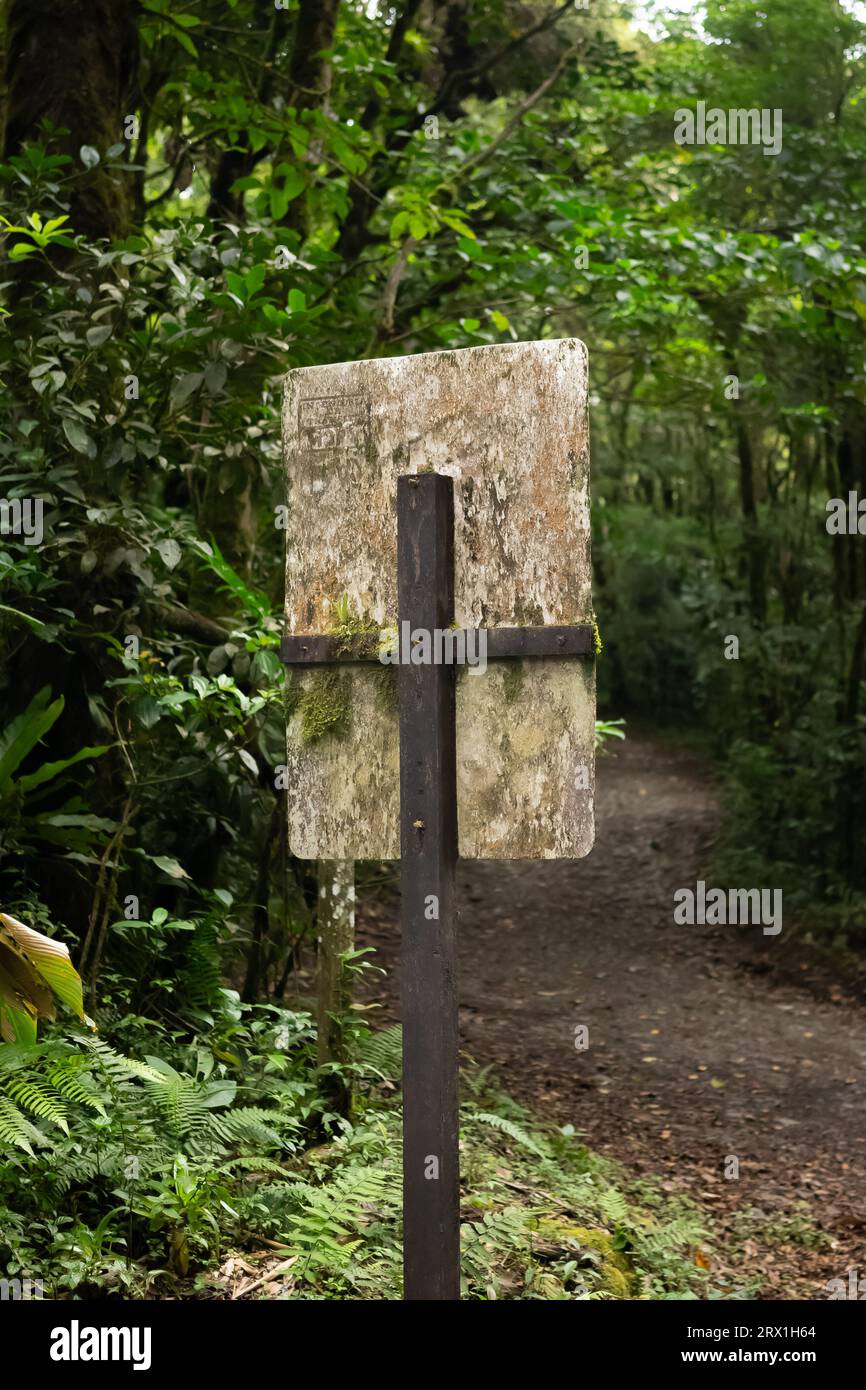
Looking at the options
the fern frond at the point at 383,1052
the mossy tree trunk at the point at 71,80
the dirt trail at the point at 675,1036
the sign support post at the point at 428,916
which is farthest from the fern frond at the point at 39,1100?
the mossy tree trunk at the point at 71,80

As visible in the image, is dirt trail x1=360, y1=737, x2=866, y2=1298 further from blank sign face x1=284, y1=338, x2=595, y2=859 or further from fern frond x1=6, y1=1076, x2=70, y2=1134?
blank sign face x1=284, y1=338, x2=595, y2=859

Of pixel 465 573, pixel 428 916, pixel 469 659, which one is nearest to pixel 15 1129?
pixel 428 916

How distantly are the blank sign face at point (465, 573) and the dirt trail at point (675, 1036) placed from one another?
3709mm

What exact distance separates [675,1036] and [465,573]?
756cm

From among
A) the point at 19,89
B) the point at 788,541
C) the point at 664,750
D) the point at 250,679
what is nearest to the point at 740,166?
the point at 788,541

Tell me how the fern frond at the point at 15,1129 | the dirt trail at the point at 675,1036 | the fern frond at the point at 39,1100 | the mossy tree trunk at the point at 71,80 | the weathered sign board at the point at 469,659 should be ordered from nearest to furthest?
the weathered sign board at the point at 469,659
the fern frond at the point at 15,1129
the fern frond at the point at 39,1100
the mossy tree trunk at the point at 71,80
the dirt trail at the point at 675,1036

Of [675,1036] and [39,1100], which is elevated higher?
[39,1100]

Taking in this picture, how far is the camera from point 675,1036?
932cm

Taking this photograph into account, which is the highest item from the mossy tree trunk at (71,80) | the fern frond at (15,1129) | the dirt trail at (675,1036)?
the mossy tree trunk at (71,80)

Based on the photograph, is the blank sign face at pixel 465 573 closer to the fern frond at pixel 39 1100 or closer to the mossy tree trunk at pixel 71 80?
the fern frond at pixel 39 1100

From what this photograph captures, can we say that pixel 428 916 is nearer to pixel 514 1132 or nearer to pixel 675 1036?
pixel 514 1132

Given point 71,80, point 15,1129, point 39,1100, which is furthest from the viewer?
point 71,80

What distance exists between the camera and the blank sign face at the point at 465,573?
250 centimetres
